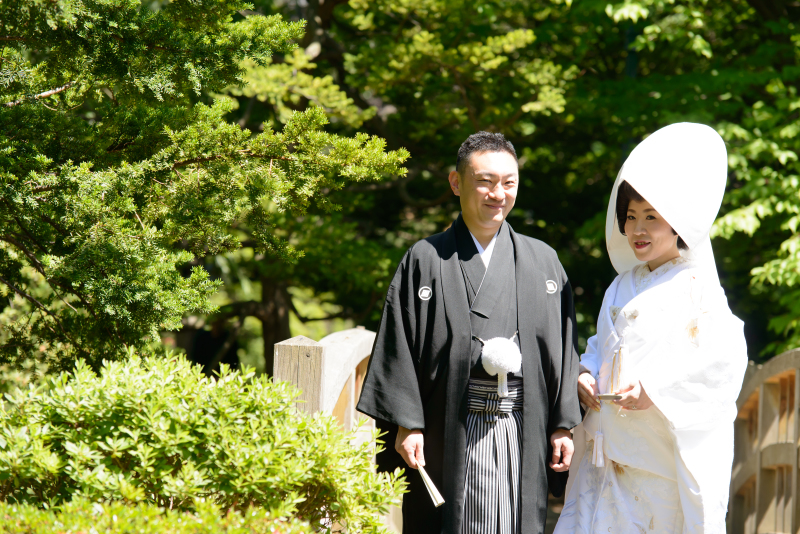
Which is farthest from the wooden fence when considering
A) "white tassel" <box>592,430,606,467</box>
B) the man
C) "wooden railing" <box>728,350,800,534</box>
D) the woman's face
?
the woman's face

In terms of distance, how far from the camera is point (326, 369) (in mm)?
2959

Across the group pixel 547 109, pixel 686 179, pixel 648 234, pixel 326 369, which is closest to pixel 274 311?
pixel 547 109

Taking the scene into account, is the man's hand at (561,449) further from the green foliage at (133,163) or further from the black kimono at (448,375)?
the green foliage at (133,163)

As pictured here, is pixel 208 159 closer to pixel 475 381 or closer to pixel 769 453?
pixel 475 381

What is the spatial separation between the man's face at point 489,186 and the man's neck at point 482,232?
23 mm

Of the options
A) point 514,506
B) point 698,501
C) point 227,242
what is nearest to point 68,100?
point 227,242

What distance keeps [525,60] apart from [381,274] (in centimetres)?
254

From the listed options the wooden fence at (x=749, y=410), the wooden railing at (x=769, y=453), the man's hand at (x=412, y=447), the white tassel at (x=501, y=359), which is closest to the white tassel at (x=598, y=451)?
the white tassel at (x=501, y=359)

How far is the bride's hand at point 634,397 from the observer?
93.7 inches

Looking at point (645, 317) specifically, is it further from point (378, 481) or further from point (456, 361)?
point (378, 481)

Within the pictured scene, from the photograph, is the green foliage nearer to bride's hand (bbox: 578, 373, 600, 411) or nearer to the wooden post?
the wooden post

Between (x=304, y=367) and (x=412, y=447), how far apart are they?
0.57 m

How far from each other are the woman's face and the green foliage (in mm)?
1019

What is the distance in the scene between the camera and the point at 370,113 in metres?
5.92
